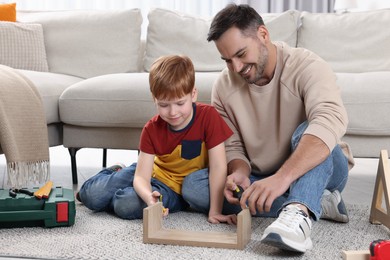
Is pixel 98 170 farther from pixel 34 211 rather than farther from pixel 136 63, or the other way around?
pixel 34 211

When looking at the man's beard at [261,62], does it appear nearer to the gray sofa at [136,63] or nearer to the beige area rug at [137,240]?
the beige area rug at [137,240]

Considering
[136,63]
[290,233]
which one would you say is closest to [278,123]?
[290,233]

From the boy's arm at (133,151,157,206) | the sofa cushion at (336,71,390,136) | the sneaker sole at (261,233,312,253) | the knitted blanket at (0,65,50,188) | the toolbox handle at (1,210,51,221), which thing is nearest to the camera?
the sneaker sole at (261,233,312,253)

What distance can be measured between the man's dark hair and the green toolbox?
646 millimetres

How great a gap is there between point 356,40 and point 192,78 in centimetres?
144

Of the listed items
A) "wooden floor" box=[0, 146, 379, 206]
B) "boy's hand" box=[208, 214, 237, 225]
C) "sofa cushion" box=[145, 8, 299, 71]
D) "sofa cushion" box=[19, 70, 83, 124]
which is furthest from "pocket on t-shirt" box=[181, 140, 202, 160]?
"sofa cushion" box=[145, 8, 299, 71]

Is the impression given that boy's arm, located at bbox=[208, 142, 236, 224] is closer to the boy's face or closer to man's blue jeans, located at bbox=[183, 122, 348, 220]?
man's blue jeans, located at bbox=[183, 122, 348, 220]

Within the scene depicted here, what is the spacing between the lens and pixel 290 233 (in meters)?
1.55

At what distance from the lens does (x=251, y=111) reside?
6.78 feet

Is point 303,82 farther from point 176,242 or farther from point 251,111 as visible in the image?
point 176,242

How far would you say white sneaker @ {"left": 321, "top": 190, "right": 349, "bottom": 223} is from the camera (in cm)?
199

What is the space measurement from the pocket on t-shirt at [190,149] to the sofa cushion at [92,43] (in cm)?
135

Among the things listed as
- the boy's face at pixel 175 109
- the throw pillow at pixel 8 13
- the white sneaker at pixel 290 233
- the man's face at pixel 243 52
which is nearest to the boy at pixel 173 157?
the boy's face at pixel 175 109

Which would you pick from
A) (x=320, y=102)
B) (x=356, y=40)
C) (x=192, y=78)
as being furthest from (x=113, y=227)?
(x=356, y=40)
